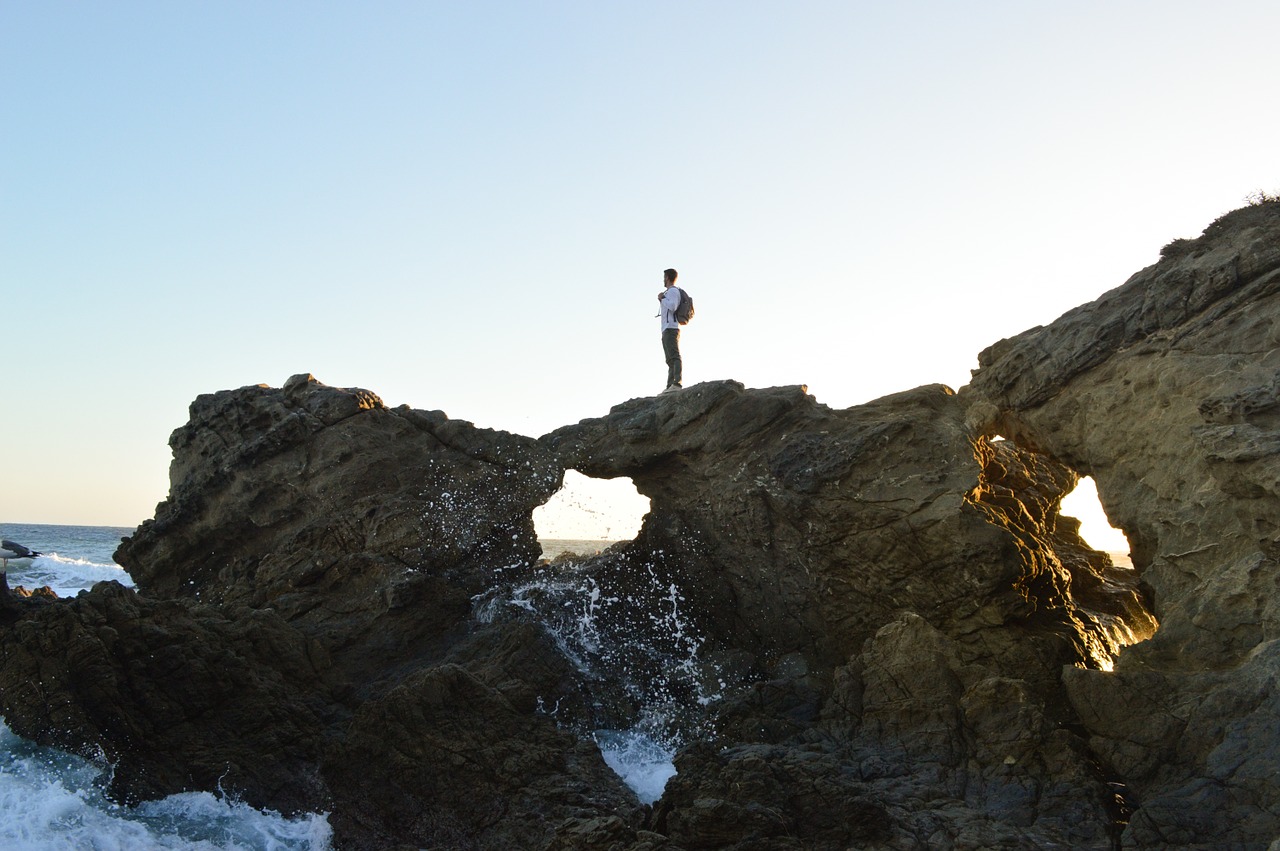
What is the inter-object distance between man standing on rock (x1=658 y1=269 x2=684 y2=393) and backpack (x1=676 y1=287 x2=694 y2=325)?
68 mm

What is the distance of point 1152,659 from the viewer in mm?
11742

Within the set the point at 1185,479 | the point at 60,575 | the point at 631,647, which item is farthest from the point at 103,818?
the point at 60,575

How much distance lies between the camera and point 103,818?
11.4 metres

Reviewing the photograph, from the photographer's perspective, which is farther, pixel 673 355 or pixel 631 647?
pixel 673 355

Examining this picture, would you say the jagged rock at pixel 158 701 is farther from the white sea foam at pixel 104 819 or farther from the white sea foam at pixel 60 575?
the white sea foam at pixel 60 575

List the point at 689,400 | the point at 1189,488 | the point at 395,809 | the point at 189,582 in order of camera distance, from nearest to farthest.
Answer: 1. the point at 395,809
2. the point at 1189,488
3. the point at 689,400
4. the point at 189,582

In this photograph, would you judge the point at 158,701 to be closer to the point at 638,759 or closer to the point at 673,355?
the point at 638,759

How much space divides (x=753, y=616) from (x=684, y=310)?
6040 mm

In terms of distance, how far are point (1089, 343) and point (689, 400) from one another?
245 inches

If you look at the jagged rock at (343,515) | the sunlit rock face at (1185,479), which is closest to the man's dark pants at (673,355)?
the jagged rock at (343,515)

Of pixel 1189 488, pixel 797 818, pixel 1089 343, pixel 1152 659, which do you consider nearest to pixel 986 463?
pixel 1089 343

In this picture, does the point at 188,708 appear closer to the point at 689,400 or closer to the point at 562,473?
the point at 562,473

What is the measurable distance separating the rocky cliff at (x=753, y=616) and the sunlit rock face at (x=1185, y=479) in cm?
4

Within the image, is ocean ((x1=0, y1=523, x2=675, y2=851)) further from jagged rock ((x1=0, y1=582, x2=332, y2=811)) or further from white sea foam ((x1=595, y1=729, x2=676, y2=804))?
white sea foam ((x1=595, y1=729, x2=676, y2=804))
